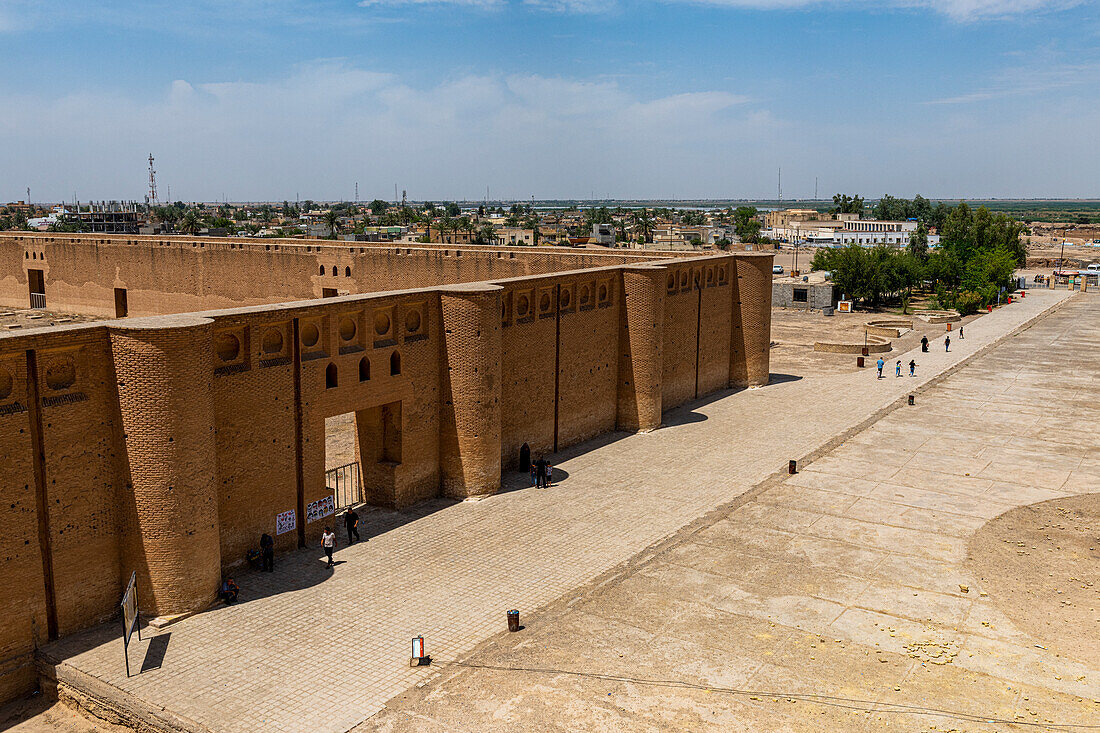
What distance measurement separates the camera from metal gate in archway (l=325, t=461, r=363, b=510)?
19203 millimetres

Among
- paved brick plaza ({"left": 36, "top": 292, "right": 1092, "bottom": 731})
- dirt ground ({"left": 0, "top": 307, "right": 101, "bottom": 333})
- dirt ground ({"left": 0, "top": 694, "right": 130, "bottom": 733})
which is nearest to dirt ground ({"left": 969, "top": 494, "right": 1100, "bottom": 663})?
paved brick plaza ({"left": 36, "top": 292, "right": 1092, "bottom": 731})

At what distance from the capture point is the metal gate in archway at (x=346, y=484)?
19203 millimetres

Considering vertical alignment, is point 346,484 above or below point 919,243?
below

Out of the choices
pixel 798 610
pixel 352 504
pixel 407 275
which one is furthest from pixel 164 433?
pixel 407 275

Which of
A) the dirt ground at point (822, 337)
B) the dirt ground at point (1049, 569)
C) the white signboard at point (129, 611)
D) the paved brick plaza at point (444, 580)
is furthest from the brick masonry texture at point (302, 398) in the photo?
the dirt ground at point (1049, 569)

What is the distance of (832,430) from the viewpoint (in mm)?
25875

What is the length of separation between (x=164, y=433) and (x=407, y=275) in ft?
64.8

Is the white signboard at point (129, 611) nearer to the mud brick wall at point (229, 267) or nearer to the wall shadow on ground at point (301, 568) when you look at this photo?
the wall shadow on ground at point (301, 568)

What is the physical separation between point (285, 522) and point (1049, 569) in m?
13.7

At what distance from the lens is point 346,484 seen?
65.8 feet

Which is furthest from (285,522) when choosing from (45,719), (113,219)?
(113,219)

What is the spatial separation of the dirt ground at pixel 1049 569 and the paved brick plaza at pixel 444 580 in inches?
34.7

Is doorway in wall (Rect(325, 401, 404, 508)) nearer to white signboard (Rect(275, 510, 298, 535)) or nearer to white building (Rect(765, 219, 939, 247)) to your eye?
white signboard (Rect(275, 510, 298, 535))

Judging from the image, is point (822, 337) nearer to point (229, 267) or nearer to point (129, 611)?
point (229, 267)
